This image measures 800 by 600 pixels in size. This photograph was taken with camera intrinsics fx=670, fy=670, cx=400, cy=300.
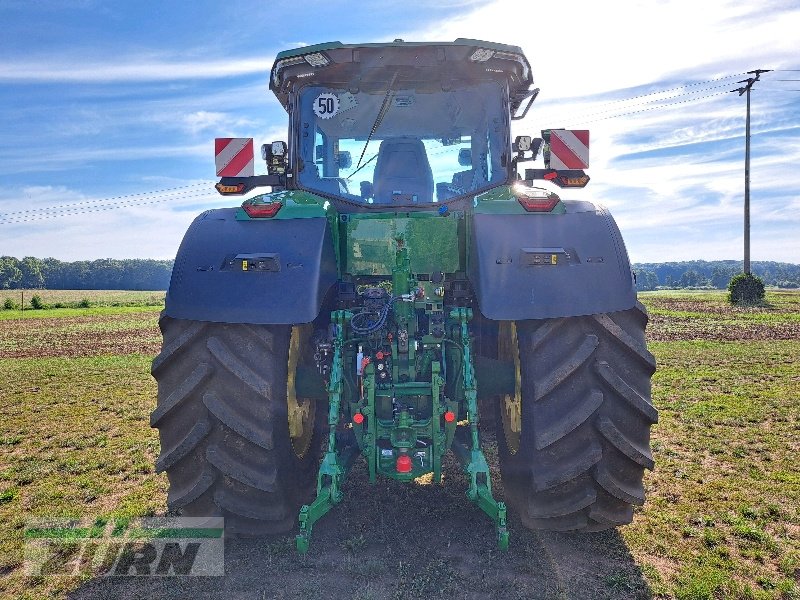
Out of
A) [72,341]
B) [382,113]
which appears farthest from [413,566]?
[72,341]

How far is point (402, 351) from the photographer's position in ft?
13.7

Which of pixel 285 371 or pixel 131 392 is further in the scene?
pixel 131 392

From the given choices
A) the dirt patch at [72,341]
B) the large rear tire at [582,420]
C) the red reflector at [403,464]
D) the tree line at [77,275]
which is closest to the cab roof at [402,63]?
the large rear tire at [582,420]

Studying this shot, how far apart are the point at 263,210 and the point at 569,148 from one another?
2.31 m

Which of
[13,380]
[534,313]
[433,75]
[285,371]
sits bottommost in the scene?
[13,380]

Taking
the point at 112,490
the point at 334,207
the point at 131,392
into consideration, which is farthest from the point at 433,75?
the point at 131,392

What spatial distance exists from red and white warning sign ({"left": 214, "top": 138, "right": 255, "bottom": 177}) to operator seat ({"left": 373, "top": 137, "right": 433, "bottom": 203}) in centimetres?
97

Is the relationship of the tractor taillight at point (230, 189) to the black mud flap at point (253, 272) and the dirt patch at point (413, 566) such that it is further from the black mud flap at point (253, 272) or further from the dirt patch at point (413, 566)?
the dirt patch at point (413, 566)

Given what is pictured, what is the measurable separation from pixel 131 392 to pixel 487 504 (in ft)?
27.4

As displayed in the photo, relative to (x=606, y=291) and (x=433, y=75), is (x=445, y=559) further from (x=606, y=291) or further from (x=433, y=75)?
(x=433, y=75)

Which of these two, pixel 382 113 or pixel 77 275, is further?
pixel 77 275

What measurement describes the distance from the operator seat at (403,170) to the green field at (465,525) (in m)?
2.36

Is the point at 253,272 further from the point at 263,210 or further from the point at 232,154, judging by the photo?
the point at 232,154

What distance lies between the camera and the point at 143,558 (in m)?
4.26
